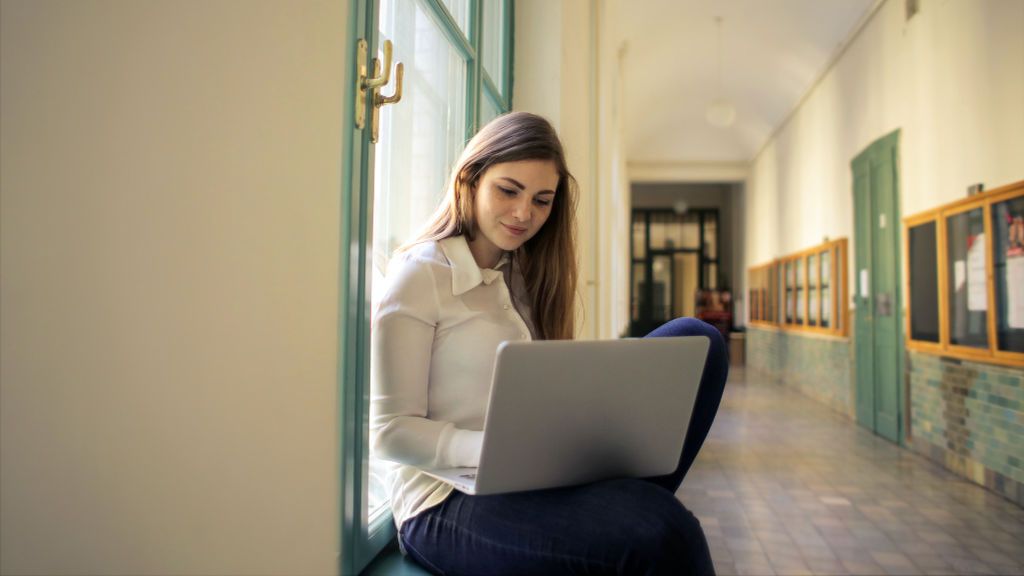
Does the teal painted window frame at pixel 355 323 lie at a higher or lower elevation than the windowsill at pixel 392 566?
higher

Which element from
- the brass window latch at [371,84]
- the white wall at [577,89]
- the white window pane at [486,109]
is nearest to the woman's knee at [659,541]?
the brass window latch at [371,84]

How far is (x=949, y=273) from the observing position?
463cm

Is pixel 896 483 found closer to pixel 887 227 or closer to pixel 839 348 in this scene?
pixel 887 227

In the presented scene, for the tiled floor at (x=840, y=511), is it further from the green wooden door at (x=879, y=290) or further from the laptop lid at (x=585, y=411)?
the laptop lid at (x=585, y=411)

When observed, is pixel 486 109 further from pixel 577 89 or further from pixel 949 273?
pixel 949 273

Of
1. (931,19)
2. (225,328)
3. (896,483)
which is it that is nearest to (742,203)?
(931,19)

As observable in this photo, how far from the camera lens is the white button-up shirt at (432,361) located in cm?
120

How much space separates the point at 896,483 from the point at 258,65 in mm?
4633

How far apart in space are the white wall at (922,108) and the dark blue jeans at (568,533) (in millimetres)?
3822

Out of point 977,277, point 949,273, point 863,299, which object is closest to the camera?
point 977,277

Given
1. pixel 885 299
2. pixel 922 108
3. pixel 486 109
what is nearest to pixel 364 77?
pixel 486 109

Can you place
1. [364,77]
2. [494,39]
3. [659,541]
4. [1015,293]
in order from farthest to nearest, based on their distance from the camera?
[1015,293] → [494,39] → [364,77] → [659,541]

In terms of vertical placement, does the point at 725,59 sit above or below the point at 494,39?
above

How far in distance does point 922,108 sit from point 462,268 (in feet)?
17.2
